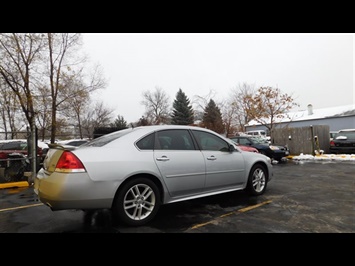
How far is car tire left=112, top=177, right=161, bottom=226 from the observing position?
3.10 meters

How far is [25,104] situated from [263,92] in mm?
17676

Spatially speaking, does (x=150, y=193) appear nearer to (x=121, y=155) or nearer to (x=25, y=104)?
(x=121, y=155)

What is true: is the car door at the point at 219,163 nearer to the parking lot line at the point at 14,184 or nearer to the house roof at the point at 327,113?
the parking lot line at the point at 14,184

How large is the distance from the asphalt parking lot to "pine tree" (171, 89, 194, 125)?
106 feet

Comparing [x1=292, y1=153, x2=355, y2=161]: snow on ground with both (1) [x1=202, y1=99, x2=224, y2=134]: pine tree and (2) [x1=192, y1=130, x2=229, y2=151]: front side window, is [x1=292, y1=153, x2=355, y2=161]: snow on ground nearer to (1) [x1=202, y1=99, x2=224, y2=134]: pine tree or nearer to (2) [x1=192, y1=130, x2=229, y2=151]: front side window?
(2) [x1=192, y1=130, x2=229, y2=151]: front side window

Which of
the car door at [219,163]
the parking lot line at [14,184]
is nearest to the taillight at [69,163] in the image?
the car door at [219,163]

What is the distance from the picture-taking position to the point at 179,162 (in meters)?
3.62

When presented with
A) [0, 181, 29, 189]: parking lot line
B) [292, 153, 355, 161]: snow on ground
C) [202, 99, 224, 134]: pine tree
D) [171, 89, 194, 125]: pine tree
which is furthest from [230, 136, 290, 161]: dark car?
[171, 89, 194, 125]: pine tree

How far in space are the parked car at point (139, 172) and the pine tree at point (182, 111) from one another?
32.8m

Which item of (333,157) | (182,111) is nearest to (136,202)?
(333,157)

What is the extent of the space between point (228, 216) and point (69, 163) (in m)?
2.51

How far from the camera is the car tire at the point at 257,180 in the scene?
4703 millimetres

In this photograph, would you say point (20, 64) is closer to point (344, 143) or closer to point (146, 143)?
point (146, 143)
